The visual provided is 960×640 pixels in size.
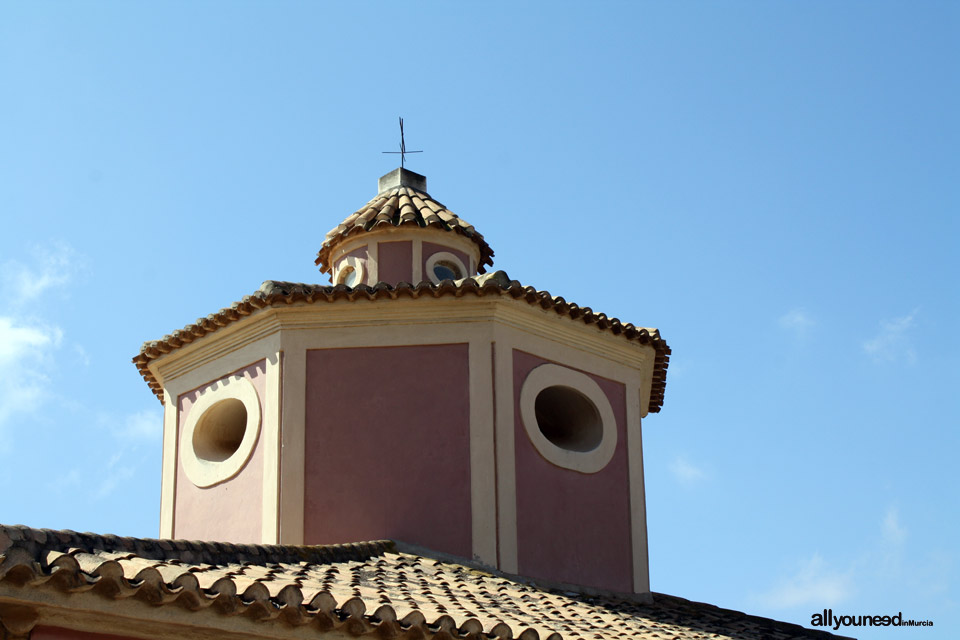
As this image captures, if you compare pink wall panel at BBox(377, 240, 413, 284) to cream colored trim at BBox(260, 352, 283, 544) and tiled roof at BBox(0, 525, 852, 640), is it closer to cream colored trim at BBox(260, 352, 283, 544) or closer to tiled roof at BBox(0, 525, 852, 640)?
cream colored trim at BBox(260, 352, 283, 544)

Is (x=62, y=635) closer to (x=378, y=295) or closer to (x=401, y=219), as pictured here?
(x=378, y=295)

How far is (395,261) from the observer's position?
45.2 ft

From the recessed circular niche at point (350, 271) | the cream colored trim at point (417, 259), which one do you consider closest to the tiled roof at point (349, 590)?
the cream colored trim at point (417, 259)

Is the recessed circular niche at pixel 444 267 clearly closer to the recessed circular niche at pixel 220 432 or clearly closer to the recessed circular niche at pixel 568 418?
the recessed circular niche at pixel 568 418

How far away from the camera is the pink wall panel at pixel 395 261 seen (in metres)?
13.7

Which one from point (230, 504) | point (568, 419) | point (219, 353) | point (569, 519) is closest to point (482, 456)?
point (569, 519)

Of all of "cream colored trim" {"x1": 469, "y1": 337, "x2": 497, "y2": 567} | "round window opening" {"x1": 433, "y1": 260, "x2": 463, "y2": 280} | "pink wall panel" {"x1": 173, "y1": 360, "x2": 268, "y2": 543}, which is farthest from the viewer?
"round window opening" {"x1": 433, "y1": 260, "x2": 463, "y2": 280}

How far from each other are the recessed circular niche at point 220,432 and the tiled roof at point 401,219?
2416 millimetres

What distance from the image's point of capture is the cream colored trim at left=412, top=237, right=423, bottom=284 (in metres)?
13.6

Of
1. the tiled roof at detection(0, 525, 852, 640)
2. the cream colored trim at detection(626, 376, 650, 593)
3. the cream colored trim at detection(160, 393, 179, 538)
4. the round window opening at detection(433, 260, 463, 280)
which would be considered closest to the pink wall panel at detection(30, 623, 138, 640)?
the tiled roof at detection(0, 525, 852, 640)

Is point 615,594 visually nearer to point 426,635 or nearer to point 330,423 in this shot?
point 330,423

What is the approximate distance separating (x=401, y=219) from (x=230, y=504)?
3605 millimetres

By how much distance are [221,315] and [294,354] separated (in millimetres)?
817

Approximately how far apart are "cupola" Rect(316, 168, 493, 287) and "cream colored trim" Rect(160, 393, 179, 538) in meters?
2.34
